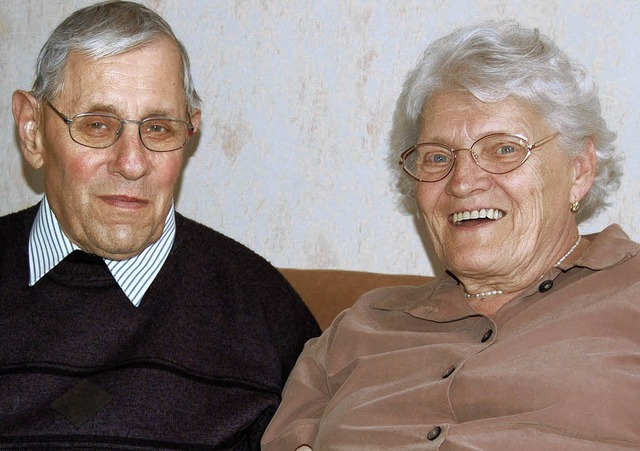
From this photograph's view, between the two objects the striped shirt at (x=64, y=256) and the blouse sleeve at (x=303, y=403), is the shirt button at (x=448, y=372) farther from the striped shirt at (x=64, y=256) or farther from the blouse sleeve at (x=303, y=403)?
the striped shirt at (x=64, y=256)

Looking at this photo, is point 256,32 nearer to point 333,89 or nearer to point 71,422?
point 333,89

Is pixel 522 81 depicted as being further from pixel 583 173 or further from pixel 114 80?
pixel 114 80

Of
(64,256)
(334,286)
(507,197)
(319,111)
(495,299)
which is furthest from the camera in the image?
(319,111)

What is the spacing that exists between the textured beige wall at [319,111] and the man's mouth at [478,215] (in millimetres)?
579

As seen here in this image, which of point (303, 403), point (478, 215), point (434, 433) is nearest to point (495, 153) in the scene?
point (478, 215)

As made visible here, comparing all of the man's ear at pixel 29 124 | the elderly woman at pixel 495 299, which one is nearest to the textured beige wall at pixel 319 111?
the elderly woman at pixel 495 299

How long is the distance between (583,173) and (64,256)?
1.24 metres

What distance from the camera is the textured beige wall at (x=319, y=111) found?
2488 mm

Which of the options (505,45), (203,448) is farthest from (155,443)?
(505,45)

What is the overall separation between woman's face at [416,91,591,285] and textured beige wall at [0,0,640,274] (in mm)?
471

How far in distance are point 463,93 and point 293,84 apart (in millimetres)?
887

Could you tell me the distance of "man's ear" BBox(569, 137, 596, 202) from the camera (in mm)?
2096

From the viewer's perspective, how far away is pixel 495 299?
212 centimetres

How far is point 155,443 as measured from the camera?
82.6 inches
